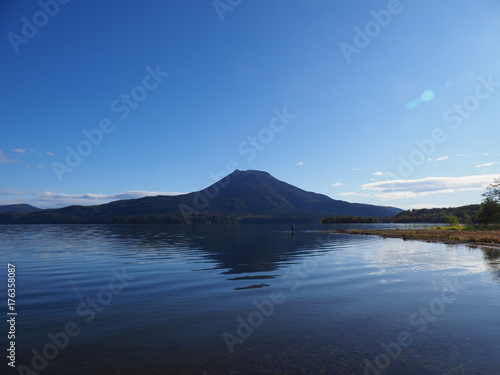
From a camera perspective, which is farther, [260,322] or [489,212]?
[489,212]

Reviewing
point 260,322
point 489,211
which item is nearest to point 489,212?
point 489,211

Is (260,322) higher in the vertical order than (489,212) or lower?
lower

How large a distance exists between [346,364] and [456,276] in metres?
21.7

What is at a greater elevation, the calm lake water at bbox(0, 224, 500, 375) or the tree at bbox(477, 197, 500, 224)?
the tree at bbox(477, 197, 500, 224)

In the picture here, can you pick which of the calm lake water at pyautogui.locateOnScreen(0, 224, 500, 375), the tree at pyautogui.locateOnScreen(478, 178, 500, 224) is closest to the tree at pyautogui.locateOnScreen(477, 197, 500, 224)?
the tree at pyautogui.locateOnScreen(478, 178, 500, 224)

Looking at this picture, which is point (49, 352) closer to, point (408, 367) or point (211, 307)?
point (211, 307)

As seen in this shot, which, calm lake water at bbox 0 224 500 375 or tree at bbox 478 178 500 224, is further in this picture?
tree at bbox 478 178 500 224

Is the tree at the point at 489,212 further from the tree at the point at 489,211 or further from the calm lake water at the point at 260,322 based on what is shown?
the calm lake water at the point at 260,322

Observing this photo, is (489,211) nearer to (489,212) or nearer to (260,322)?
(489,212)

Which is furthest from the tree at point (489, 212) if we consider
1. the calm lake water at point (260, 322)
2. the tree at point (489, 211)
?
the calm lake water at point (260, 322)

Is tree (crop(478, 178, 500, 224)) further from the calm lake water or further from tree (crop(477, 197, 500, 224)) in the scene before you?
the calm lake water

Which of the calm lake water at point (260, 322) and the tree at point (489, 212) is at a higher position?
the tree at point (489, 212)

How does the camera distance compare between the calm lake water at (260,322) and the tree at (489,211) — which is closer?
the calm lake water at (260,322)

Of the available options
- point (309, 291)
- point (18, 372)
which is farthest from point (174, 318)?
point (309, 291)
